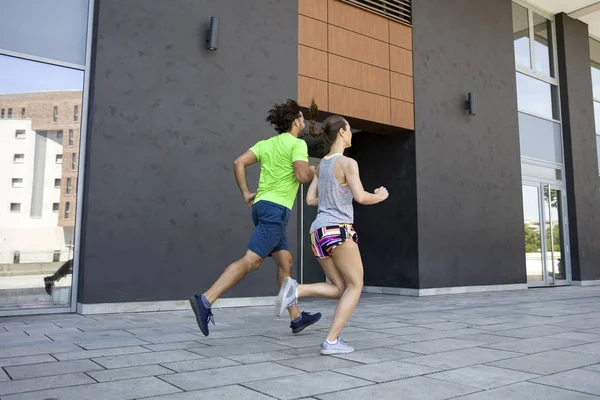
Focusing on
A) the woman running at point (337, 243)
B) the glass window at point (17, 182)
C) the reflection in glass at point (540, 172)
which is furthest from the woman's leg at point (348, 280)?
the reflection in glass at point (540, 172)

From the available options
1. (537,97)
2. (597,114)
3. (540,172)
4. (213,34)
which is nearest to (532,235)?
(540,172)

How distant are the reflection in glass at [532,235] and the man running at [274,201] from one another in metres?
6.90

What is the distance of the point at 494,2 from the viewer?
9.05 meters

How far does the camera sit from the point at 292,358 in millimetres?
2781

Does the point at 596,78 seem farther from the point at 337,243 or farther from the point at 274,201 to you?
the point at 337,243

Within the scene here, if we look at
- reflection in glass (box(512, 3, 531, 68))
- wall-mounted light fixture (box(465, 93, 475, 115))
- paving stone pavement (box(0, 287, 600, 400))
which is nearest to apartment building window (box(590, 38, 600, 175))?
reflection in glass (box(512, 3, 531, 68))

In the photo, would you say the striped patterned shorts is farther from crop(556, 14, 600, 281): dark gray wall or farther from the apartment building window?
the apartment building window

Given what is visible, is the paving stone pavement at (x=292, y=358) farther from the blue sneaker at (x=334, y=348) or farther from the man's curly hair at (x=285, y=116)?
the man's curly hair at (x=285, y=116)

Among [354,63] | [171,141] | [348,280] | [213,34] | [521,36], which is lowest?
[348,280]

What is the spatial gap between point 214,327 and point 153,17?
134 inches

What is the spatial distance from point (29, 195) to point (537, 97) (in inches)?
362

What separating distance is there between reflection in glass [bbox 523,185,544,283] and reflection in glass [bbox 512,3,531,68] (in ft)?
8.27

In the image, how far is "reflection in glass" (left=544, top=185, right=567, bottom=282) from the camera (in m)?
9.64

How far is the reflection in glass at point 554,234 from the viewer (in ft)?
31.6
